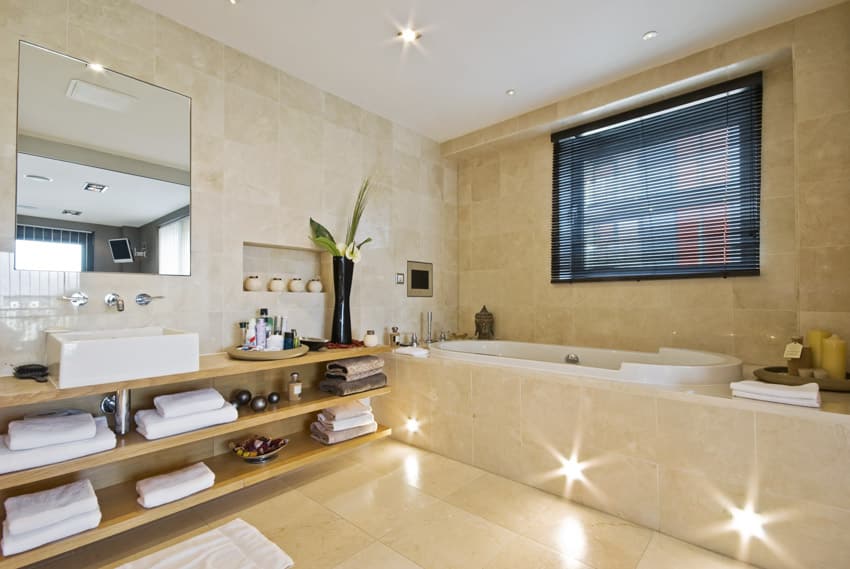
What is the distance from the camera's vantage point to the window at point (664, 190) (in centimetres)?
240

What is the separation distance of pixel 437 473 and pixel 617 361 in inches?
56.9

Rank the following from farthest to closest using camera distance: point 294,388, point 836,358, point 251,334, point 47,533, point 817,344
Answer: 1. point 294,388
2. point 251,334
3. point 817,344
4. point 836,358
5. point 47,533

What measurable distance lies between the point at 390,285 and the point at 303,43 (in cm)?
172

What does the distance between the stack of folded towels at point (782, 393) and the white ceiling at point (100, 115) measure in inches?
112

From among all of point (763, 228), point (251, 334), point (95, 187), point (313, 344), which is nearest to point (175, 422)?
point (251, 334)

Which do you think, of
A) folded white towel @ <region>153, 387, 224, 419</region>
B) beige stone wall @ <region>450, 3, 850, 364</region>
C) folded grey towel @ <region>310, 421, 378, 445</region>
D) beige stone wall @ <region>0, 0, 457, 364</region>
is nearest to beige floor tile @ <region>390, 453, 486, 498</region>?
folded grey towel @ <region>310, 421, 378, 445</region>

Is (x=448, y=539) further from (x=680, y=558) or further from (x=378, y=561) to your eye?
(x=680, y=558)

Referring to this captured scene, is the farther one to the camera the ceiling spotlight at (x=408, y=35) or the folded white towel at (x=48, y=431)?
the ceiling spotlight at (x=408, y=35)

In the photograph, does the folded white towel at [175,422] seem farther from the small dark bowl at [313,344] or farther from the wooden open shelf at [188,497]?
the small dark bowl at [313,344]

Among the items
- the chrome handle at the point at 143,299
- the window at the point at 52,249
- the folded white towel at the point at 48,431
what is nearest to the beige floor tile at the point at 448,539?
the folded white towel at the point at 48,431

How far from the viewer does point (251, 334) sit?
2.17 meters

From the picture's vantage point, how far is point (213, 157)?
7.18 ft

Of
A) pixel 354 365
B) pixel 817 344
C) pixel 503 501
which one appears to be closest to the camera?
pixel 817 344

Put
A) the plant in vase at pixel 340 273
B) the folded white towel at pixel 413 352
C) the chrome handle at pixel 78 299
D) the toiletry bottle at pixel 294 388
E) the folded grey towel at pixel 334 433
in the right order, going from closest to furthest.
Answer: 1. the chrome handle at pixel 78 299
2. the toiletry bottle at pixel 294 388
3. the folded grey towel at pixel 334 433
4. the plant in vase at pixel 340 273
5. the folded white towel at pixel 413 352
